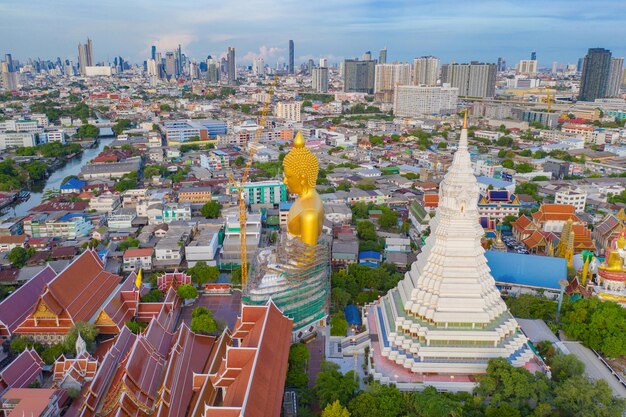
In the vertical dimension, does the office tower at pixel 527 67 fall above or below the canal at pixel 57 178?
above

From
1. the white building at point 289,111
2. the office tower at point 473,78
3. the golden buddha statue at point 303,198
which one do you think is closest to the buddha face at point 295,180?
the golden buddha statue at point 303,198

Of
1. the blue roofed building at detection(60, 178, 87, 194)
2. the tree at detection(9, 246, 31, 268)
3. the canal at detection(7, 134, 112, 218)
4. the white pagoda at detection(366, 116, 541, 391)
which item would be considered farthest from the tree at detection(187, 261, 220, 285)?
the blue roofed building at detection(60, 178, 87, 194)

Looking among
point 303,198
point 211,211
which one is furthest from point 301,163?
point 211,211

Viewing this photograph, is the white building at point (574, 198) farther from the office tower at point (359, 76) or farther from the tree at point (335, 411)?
the office tower at point (359, 76)

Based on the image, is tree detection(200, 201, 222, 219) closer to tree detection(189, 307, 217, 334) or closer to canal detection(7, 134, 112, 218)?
canal detection(7, 134, 112, 218)

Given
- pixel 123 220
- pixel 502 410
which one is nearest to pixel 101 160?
pixel 123 220

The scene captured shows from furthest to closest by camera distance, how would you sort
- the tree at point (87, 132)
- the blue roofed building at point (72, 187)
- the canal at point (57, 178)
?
1. the tree at point (87, 132)
2. the blue roofed building at point (72, 187)
3. the canal at point (57, 178)
